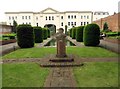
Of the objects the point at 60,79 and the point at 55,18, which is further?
the point at 55,18

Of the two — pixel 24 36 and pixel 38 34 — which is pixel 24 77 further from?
pixel 38 34

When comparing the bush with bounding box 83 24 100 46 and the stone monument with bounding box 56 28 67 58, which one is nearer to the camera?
the stone monument with bounding box 56 28 67 58

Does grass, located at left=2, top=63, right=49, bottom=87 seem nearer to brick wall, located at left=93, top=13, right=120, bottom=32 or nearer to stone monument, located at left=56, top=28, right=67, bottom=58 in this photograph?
stone monument, located at left=56, top=28, right=67, bottom=58

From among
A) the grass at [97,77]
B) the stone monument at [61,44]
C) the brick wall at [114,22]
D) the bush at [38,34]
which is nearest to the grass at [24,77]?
the grass at [97,77]

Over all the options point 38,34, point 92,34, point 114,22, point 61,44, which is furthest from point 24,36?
point 114,22

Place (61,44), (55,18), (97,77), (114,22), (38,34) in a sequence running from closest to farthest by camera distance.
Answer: (97,77)
(61,44)
(38,34)
(114,22)
(55,18)

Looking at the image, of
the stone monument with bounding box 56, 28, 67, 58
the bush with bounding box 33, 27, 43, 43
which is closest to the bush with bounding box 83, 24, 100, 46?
the bush with bounding box 33, 27, 43, 43

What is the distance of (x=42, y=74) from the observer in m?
7.24

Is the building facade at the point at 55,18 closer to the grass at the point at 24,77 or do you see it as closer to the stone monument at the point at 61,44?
the stone monument at the point at 61,44

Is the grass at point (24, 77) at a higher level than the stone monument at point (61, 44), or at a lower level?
lower

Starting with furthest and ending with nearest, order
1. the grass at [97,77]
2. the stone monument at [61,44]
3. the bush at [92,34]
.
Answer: the bush at [92,34], the stone monument at [61,44], the grass at [97,77]

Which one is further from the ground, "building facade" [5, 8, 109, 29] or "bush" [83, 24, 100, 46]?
"building facade" [5, 8, 109, 29]

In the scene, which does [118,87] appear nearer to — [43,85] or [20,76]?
[43,85]

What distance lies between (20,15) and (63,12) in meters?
16.7
